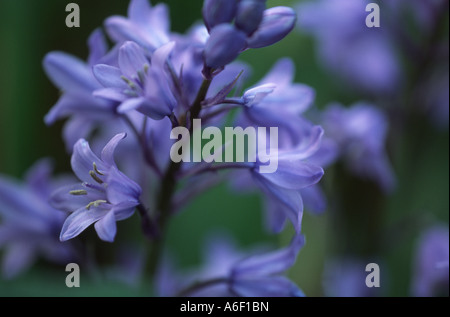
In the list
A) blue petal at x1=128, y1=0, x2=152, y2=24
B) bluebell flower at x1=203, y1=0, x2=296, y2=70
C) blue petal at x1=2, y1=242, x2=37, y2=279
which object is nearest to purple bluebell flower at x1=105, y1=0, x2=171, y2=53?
blue petal at x1=128, y1=0, x2=152, y2=24

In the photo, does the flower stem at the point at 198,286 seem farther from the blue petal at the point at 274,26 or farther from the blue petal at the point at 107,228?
the blue petal at the point at 274,26

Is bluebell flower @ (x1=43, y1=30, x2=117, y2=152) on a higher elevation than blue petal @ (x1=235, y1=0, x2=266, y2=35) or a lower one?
lower

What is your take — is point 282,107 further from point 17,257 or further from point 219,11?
point 17,257

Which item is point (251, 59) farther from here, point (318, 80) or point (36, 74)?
point (36, 74)

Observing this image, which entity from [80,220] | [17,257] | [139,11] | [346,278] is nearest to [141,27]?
[139,11]

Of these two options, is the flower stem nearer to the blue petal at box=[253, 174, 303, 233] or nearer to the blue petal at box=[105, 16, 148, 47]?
the blue petal at box=[253, 174, 303, 233]

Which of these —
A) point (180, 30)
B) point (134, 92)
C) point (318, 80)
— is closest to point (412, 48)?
point (318, 80)
